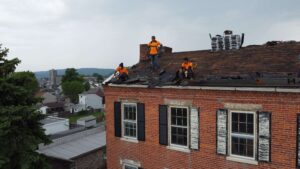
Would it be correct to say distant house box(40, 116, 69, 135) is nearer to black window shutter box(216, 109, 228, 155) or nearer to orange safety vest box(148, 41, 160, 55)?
orange safety vest box(148, 41, 160, 55)

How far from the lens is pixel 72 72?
89125 millimetres

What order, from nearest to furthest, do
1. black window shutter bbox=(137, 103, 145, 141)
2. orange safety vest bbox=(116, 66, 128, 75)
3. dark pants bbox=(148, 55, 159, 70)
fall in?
black window shutter bbox=(137, 103, 145, 141) < orange safety vest bbox=(116, 66, 128, 75) < dark pants bbox=(148, 55, 159, 70)

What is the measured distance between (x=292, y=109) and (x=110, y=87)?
27.7 ft

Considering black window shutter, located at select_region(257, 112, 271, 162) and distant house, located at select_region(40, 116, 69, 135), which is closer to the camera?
black window shutter, located at select_region(257, 112, 271, 162)

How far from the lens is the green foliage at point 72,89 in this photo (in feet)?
258

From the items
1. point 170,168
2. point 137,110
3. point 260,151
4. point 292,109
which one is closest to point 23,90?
point 137,110

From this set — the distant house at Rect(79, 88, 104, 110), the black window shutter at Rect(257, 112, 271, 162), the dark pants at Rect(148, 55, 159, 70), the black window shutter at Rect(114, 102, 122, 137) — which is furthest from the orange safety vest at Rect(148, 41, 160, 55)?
the distant house at Rect(79, 88, 104, 110)

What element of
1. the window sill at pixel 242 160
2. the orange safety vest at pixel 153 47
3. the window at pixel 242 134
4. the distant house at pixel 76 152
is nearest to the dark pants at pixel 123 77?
the orange safety vest at pixel 153 47

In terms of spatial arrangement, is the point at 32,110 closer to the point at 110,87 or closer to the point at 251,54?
the point at 110,87

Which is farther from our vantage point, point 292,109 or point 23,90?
point 23,90

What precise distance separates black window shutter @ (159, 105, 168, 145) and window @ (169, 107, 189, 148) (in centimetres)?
20

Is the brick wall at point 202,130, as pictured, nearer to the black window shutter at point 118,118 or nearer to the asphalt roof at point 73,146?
the black window shutter at point 118,118

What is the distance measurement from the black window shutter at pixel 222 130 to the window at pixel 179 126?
1394mm

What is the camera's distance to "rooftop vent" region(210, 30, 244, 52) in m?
14.0
